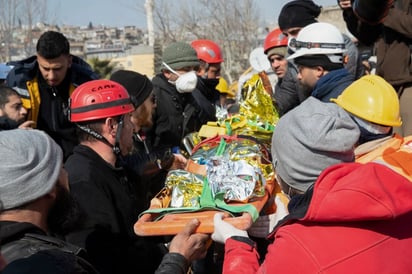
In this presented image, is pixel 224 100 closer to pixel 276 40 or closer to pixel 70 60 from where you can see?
pixel 276 40

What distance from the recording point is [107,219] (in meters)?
2.65

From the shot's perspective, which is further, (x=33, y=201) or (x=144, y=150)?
(x=144, y=150)

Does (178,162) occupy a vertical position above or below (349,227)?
below

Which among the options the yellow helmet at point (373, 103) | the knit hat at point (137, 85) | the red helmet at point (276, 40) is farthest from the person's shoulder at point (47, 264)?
the red helmet at point (276, 40)

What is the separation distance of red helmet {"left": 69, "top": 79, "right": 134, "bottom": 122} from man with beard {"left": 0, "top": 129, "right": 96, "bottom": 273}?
936mm

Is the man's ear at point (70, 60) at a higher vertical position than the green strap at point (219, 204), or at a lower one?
lower

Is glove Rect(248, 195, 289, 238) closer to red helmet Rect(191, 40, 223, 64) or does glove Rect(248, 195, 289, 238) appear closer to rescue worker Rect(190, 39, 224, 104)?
rescue worker Rect(190, 39, 224, 104)

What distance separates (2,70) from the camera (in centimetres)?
621

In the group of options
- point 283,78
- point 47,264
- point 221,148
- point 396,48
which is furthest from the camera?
point 283,78

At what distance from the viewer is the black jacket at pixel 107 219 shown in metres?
2.59

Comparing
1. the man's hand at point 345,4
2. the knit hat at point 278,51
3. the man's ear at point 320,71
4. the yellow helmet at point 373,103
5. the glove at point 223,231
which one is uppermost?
the man's hand at point 345,4

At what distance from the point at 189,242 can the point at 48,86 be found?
2.88 metres

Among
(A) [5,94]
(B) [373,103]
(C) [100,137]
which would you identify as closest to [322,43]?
(B) [373,103]

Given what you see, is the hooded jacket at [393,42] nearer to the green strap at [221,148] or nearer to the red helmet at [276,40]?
the red helmet at [276,40]
